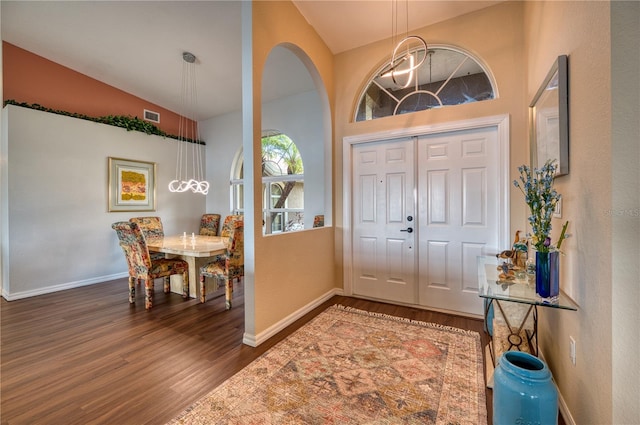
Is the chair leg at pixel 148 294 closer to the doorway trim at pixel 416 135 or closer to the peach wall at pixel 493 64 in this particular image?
the doorway trim at pixel 416 135

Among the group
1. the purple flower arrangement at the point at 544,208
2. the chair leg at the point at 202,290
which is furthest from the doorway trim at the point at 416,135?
the chair leg at the point at 202,290

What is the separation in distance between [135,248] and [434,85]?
4142 mm

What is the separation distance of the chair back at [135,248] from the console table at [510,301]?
357 centimetres

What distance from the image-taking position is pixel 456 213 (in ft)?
9.95

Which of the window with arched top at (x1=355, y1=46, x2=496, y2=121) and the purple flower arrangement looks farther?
the window with arched top at (x1=355, y1=46, x2=496, y2=121)

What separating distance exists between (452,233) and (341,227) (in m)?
1.36

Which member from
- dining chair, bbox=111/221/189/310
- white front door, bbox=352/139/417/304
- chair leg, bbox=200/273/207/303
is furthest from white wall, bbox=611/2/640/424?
dining chair, bbox=111/221/189/310

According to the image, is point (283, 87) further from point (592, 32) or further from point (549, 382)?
Result: point (549, 382)

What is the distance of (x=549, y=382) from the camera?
132 cm

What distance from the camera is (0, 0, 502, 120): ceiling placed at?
304 cm

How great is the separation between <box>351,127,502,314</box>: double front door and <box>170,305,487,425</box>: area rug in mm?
654

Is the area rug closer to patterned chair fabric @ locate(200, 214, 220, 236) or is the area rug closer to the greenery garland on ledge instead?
patterned chair fabric @ locate(200, 214, 220, 236)

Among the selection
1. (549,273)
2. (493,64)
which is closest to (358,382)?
(549,273)

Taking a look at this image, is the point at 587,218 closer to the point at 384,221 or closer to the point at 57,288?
the point at 384,221
